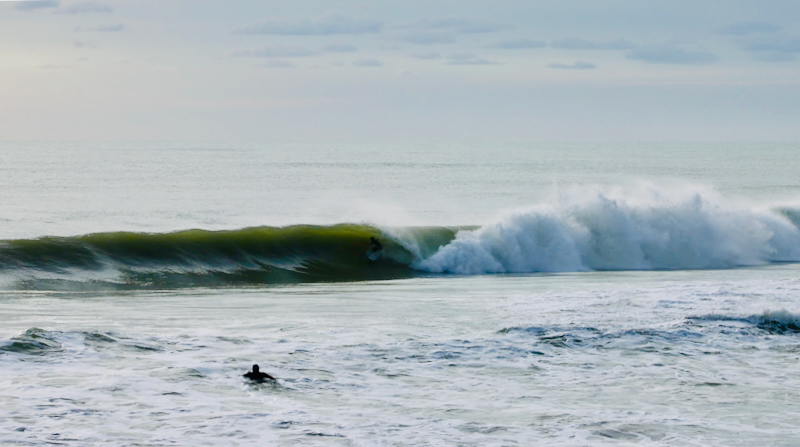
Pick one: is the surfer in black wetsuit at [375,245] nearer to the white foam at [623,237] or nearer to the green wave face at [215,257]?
the green wave face at [215,257]

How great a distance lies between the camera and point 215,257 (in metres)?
22.2

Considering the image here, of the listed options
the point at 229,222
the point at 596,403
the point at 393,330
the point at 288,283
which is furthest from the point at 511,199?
the point at 596,403

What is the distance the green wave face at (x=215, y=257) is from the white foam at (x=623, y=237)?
1.60m

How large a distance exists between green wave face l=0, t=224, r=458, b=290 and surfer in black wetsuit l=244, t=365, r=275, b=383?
8833 millimetres

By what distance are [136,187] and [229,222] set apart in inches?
612

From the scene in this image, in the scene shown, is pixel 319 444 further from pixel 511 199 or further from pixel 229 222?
pixel 511 199

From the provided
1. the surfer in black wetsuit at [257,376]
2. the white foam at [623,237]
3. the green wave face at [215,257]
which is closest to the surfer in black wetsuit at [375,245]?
the green wave face at [215,257]

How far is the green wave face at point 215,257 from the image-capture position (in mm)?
19266

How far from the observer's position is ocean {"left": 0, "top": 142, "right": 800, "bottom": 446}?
9.02 metres

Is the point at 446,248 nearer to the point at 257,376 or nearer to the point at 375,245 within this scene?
the point at 375,245

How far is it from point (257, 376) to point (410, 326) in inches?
149

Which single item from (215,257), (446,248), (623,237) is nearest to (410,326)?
(215,257)

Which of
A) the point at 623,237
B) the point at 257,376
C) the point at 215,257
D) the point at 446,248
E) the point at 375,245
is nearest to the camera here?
the point at 257,376

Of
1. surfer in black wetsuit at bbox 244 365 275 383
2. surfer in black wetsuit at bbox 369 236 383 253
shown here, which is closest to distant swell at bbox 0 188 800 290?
surfer in black wetsuit at bbox 369 236 383 253
